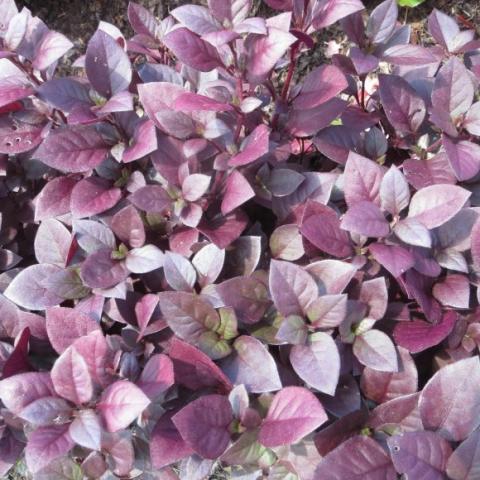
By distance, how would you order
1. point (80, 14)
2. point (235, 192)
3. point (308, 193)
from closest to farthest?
point (235, 192) → point (308, 193) → point (80, 14)

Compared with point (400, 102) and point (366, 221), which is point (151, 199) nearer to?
point (366, 221)

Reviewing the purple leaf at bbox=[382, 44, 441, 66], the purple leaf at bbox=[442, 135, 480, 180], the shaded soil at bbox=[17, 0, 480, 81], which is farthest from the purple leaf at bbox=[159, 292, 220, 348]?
the shaded soil at bbox=[17, 0, 480, 81]

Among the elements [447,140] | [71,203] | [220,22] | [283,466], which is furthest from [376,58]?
[283,466]

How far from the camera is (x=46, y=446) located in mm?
881

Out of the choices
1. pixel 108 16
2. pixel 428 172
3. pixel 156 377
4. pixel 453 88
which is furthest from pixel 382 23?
pixel 108 16

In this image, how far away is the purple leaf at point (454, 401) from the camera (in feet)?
3.20

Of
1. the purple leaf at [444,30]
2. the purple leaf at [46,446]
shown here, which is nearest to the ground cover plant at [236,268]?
the purple leaf at [46,446]

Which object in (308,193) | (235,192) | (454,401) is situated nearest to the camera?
(454,401)

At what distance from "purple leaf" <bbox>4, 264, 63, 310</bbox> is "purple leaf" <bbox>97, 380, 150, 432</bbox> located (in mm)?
256

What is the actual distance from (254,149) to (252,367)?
0.38m

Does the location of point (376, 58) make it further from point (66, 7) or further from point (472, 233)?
point (66, 7)

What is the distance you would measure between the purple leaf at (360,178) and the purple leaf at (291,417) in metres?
0.37

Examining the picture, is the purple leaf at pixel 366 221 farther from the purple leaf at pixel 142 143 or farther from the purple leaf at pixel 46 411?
the purple leaf at pixel 46 411

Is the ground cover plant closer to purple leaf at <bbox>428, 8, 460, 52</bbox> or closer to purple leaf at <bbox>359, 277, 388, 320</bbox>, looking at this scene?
purple leaf at <bbox>359, 277, 388, 320</bbox>
